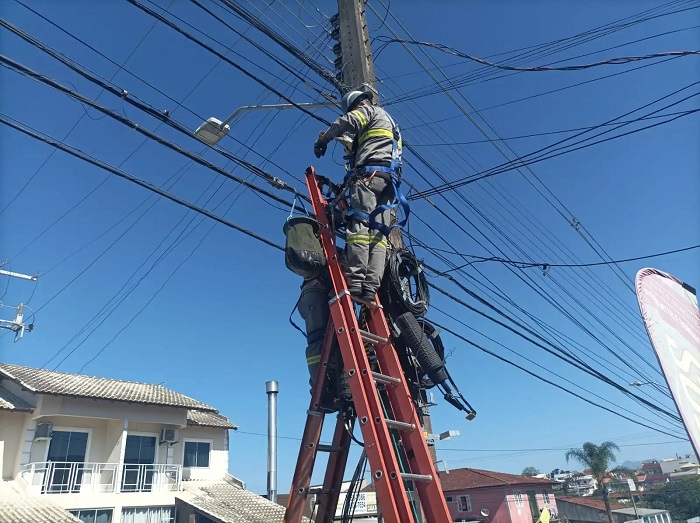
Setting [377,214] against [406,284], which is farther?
[406,284]

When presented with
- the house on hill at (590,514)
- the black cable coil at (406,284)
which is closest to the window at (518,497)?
the house on hill at (590,514)

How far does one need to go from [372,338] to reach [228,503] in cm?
1859

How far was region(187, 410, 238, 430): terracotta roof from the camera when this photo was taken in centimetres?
2127

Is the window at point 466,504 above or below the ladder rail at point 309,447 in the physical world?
below

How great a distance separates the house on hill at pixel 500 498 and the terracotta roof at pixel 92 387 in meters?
21.3

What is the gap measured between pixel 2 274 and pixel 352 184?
1994cm

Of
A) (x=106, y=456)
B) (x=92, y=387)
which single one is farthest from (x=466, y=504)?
(x=92, y=387)

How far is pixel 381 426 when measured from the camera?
3088 millimetres

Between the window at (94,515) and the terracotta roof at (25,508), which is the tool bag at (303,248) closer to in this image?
the terracotta roof at (25,508)

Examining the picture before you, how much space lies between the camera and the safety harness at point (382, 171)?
402 centimetres

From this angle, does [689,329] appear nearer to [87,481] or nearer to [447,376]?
[447,376]

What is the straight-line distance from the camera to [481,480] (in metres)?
36.8

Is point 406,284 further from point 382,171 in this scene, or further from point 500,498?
point 500,498

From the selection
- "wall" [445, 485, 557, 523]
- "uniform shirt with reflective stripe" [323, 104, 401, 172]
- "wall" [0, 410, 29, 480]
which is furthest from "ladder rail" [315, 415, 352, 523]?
"wall" [445, 485, 557, 523]
